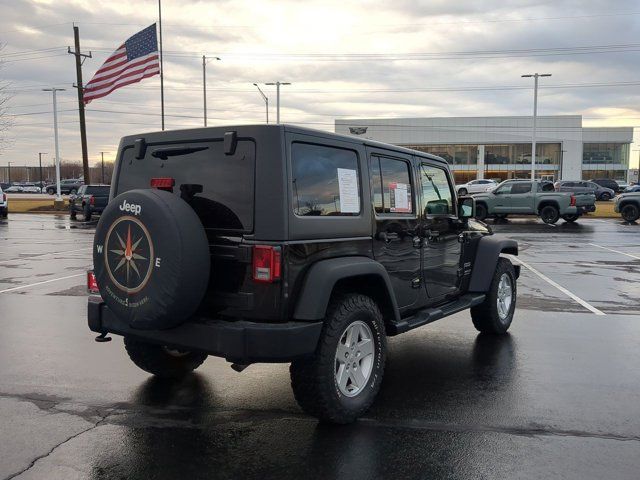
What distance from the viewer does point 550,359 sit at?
18.6 feet

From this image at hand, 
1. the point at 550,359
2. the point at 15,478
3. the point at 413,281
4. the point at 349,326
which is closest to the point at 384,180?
the point at 413,281

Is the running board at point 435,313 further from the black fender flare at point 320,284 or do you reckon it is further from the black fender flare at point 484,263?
the black fender flare at point 320,284

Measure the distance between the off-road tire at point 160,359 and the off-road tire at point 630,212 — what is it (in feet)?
81.6

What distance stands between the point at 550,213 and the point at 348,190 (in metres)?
23.0

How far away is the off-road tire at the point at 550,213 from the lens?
24984mm

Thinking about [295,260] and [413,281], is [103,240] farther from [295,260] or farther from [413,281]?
[413,281]

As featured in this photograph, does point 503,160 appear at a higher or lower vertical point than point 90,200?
higher

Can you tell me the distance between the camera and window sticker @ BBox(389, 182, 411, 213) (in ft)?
15.8

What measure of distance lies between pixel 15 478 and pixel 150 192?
1.82 m

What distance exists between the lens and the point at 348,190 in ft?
14.0

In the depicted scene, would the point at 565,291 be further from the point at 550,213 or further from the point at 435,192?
the point at 550,213

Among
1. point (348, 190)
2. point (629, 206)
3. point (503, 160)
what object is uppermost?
point (503, 160)

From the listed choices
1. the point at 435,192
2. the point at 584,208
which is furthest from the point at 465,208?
the point at 584,208

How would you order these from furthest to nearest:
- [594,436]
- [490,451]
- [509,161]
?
[509,161]
[594,436]
[490,451]
